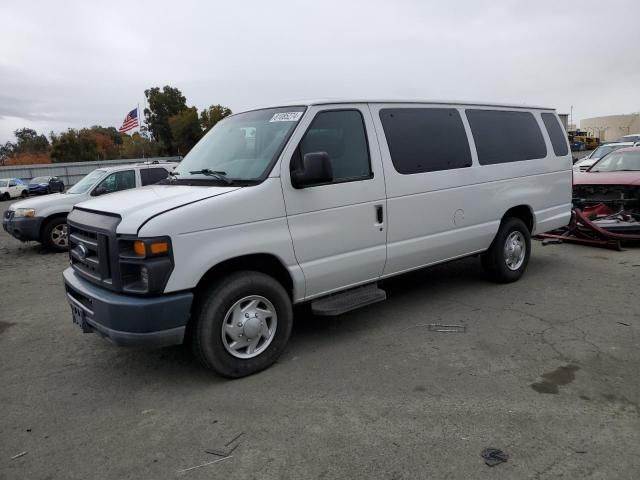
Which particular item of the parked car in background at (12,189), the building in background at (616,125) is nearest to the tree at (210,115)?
the parked car in background at (12,189)

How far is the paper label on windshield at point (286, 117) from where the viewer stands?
4215 millimetres

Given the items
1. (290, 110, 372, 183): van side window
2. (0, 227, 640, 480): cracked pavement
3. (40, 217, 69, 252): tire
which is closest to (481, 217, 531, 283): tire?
(0, 227, 640, 480): cracked pavement

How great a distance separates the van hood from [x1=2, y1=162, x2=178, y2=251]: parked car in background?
20.0 feet

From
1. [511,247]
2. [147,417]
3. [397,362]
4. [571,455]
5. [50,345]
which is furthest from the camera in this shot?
[511,247]

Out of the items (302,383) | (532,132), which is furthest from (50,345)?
(532,132)

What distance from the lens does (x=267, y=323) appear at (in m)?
4.05

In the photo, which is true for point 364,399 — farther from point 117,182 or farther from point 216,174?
point 117,182

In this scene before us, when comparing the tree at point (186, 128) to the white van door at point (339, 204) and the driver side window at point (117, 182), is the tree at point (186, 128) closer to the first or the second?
the driver side window at point (117, 182)

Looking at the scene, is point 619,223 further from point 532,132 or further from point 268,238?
point 268,238

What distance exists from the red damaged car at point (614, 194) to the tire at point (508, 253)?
284 centimetres

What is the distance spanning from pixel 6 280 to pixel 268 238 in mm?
6193

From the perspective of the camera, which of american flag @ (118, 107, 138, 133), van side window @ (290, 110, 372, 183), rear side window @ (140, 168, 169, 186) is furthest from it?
american flag @ (118, 107, 138, 133)

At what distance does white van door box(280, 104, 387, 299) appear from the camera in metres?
4.09

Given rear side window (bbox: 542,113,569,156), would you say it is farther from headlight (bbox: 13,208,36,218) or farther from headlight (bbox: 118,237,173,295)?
headlight (bbox: 13,208,36,218)
